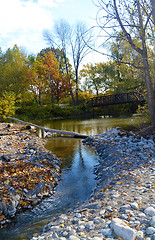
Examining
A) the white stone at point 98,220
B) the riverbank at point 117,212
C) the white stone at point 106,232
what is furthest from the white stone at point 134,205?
the white stone at point 106,232

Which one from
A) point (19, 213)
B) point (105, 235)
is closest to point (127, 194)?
point (105, 235)

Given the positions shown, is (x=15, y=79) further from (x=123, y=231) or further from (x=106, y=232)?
(x=123, y=231)

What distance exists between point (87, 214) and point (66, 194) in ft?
5.04

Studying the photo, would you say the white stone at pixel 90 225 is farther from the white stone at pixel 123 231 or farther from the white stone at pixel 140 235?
the white stone at pixel 140 235

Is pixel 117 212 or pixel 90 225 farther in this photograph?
pixel 117 212

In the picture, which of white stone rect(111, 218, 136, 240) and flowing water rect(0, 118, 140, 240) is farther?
flowing water rect(0, 118, 140, 240)

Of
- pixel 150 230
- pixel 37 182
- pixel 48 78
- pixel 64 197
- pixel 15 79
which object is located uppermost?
pixel 48 78

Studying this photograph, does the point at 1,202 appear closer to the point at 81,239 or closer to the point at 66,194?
the point at 66,194

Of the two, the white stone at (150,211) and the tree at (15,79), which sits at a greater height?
the tree at (15,79)

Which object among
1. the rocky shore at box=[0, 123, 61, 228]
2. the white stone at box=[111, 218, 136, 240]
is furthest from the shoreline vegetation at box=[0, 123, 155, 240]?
the white stone at box=[111, 218, 136, 240]

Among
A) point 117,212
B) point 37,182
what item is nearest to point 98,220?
point 117,212

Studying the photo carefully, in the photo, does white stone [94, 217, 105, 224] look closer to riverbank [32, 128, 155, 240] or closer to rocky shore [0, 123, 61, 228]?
riverbank [32, 128, 155, 240]

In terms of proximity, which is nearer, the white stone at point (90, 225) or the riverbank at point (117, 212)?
the riverbank at point (117, 212)

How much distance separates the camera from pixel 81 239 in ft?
7.66
